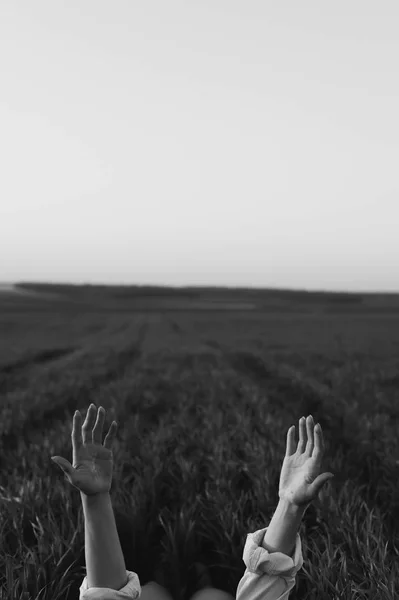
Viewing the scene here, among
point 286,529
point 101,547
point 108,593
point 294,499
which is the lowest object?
point 108,593

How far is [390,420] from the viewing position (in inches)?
313

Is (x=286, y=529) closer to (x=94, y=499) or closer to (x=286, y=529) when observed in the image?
(x=286, y=529)

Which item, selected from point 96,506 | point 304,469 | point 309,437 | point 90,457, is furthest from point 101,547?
point 309,437

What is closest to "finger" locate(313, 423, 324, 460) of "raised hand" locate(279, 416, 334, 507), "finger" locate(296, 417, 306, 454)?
"raised hand" locate(279, 416, 334, 507)

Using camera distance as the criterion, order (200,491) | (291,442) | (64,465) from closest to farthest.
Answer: (64,465) → (291,442) → (200,491)

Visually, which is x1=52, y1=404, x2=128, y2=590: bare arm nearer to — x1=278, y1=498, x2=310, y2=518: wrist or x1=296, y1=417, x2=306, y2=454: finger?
x1=278, y1=498, x2=310, y2=518: wrist

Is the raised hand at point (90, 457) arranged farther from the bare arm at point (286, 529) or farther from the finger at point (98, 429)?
the bare arm at point (286, 529)

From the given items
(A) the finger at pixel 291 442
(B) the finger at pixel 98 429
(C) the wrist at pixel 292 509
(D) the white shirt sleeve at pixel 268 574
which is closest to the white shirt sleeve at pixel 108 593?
(D) the white shirt sleeve at pixel 268 574

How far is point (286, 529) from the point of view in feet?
7.29

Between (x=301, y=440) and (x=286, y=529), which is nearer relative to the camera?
(x=286, y=529)

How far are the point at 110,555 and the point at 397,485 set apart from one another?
11.9 ft

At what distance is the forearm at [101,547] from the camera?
7.27 feet

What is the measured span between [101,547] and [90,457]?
41 cm

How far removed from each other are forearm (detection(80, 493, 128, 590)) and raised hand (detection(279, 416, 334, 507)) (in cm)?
82
